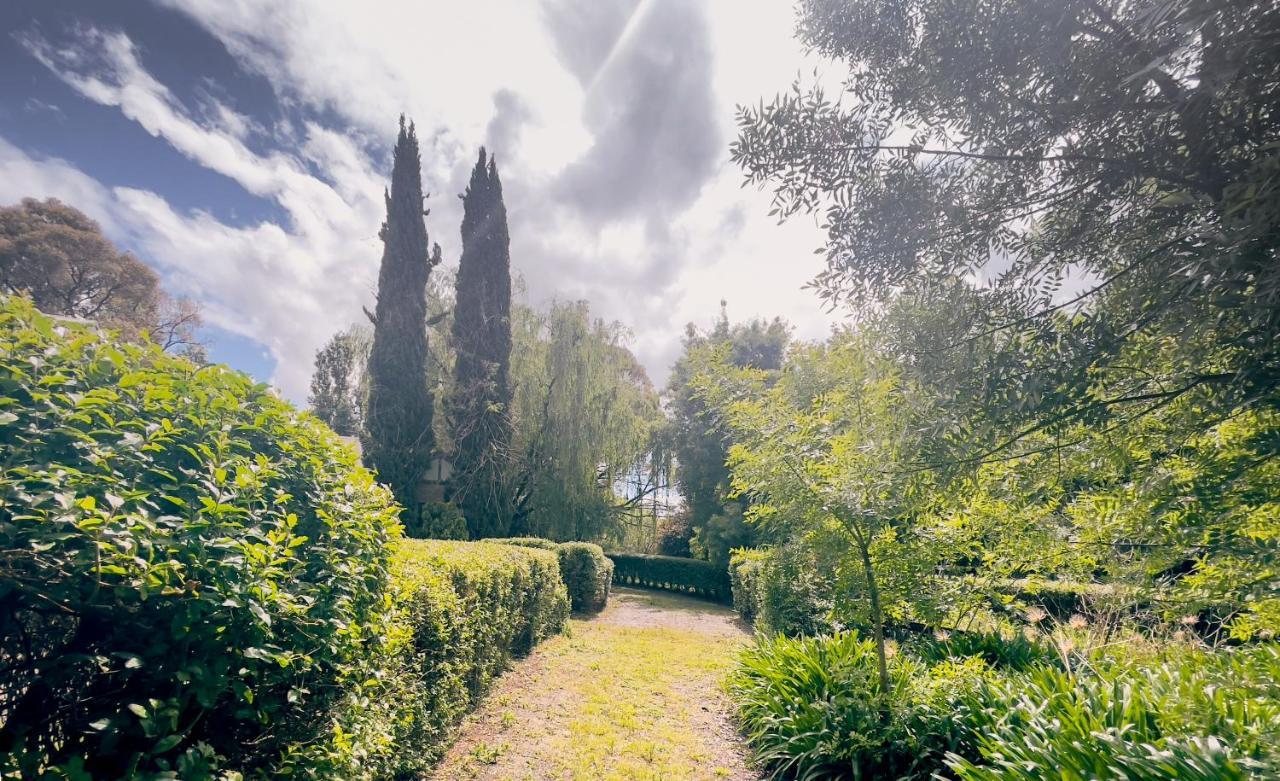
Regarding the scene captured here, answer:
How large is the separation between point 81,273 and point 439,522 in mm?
18647

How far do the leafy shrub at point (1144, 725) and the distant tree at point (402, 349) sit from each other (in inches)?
583

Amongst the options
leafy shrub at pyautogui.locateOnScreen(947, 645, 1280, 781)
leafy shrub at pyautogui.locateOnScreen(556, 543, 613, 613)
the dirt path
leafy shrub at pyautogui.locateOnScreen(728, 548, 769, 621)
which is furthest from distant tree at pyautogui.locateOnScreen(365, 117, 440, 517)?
leafy shrub at pyautogui.locateOnScreen(947, 645, 1280, 781)

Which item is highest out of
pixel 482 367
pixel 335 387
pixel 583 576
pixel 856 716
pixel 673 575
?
pixel 335 387

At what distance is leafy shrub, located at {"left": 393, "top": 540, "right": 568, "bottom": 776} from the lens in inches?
139

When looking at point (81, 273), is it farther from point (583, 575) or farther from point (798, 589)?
point (798, 589)

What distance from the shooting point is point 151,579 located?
4.79 ft

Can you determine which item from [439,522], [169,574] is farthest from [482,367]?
[169,574]

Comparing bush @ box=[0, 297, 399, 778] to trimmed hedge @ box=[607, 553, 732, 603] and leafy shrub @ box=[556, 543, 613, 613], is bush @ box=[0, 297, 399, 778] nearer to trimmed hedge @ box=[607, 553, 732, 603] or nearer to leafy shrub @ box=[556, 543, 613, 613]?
leafy shrub @ box=[556, 543, 613, 613]

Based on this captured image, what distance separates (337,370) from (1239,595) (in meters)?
37.9

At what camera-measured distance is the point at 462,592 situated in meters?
4.59

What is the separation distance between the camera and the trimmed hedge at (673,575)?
18016 millimetres

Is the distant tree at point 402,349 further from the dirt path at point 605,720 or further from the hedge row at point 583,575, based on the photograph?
the dirt path at point 605,720

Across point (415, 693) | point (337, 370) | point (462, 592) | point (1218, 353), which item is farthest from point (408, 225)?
point (337, 370)

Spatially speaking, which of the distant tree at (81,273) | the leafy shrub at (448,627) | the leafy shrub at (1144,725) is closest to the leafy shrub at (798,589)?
the leafy shrub at (1144,725)
